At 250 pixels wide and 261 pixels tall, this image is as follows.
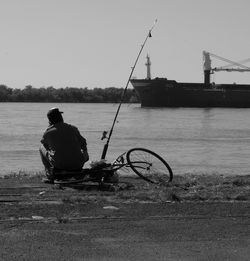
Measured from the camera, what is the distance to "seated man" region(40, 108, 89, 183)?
6.91 m

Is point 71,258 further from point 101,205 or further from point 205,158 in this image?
point 205,158

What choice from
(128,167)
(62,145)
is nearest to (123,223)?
(62,145)

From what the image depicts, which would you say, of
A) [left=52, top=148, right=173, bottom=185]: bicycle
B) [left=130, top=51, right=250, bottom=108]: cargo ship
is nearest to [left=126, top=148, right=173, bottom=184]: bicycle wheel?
[left=52, top=148, right=173, bottom=185]: bicycle

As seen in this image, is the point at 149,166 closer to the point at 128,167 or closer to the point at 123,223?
the point at 128,167

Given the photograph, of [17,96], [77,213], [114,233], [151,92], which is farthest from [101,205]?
[17,96]

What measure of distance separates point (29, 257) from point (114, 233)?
838mm

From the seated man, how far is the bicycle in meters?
0.08

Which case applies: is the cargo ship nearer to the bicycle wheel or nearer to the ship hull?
the ship hull

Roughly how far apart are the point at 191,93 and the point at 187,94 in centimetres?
73

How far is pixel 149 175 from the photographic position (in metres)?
7.63

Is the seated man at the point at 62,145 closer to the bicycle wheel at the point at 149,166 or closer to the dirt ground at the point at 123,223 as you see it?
the dirt ground at the point at 123,223

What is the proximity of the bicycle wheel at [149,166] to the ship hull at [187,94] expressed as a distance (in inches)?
3679

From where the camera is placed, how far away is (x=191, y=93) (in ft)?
346

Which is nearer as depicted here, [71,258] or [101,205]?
[71,258]
